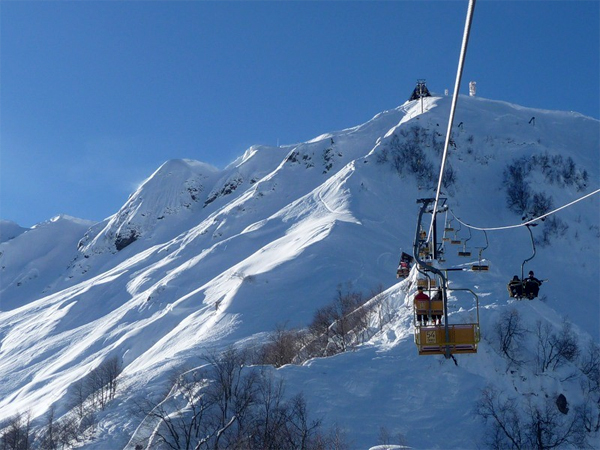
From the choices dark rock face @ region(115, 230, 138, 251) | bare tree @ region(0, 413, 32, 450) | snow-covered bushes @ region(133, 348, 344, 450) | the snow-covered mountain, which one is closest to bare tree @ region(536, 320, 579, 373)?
the snow-covered mountain

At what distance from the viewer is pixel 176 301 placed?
226 ft

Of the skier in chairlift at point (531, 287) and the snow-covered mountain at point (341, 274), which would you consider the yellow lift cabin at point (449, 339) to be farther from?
the snow-covered mountain at point (341, 274)

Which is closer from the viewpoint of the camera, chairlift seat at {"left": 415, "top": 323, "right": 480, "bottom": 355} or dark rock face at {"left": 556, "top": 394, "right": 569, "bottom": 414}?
chairlift seat at {"left": 415, "top": 323, "right": 480, "bottom": 355}

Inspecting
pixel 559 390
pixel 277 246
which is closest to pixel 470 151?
pixel 277 246

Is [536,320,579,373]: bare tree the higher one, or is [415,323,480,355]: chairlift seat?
[415,323,480,355]: chairlift seat

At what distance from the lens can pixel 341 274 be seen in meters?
59.8

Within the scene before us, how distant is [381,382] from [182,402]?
32.5 ft

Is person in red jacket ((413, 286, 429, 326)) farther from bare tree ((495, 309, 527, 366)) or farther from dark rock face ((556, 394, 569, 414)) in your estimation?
bare tree ((495, 309, 527, 366))

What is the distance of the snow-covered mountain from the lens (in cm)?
3391

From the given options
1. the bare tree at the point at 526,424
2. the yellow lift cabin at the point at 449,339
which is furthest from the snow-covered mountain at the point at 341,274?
A: the yellow lift cabin at the point at 449,339

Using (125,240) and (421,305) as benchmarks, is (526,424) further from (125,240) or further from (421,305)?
(125,240)

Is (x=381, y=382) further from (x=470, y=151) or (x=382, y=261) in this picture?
(x=470, y=151)

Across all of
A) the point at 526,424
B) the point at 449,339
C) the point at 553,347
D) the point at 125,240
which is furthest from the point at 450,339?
the point at 125,240

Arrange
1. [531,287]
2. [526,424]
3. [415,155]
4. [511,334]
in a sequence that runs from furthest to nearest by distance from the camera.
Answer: [415,155] < [511,334] < [526,424] < [531,287]
